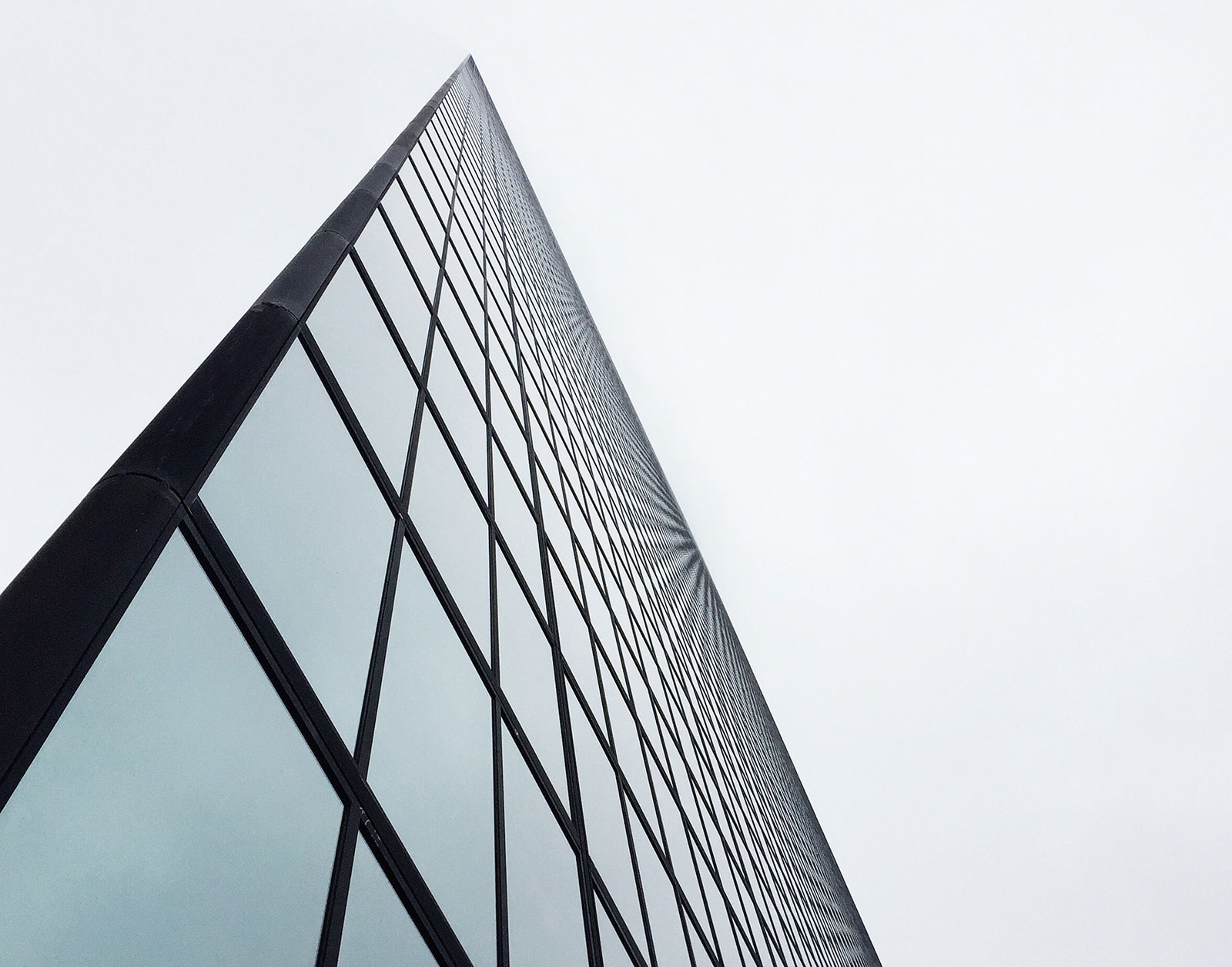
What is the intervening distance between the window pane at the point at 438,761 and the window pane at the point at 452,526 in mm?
643

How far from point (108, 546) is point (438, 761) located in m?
2.86

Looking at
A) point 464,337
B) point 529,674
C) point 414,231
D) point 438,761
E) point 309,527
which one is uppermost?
point 414,231

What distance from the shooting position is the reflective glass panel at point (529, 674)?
8312 millimetres

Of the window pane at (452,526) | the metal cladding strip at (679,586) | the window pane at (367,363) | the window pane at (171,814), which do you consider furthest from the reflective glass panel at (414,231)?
the window pane at (171,814)

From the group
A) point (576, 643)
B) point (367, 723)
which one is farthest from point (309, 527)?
point (576, 643)

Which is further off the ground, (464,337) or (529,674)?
(464,337)

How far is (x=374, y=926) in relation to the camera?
456 cm

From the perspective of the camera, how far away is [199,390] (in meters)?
5.07

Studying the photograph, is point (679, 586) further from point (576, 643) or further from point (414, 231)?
point (414, 231)

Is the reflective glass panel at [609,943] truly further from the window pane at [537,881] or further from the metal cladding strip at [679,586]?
the metal cladding strip at [679,586]

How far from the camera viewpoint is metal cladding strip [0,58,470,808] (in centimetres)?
319

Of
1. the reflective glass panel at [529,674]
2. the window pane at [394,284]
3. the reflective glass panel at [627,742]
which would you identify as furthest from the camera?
the reflective glass panel at [627,742]

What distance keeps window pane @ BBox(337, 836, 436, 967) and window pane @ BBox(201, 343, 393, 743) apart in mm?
734

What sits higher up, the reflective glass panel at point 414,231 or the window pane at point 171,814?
the reflective glass panel at point 414,231
